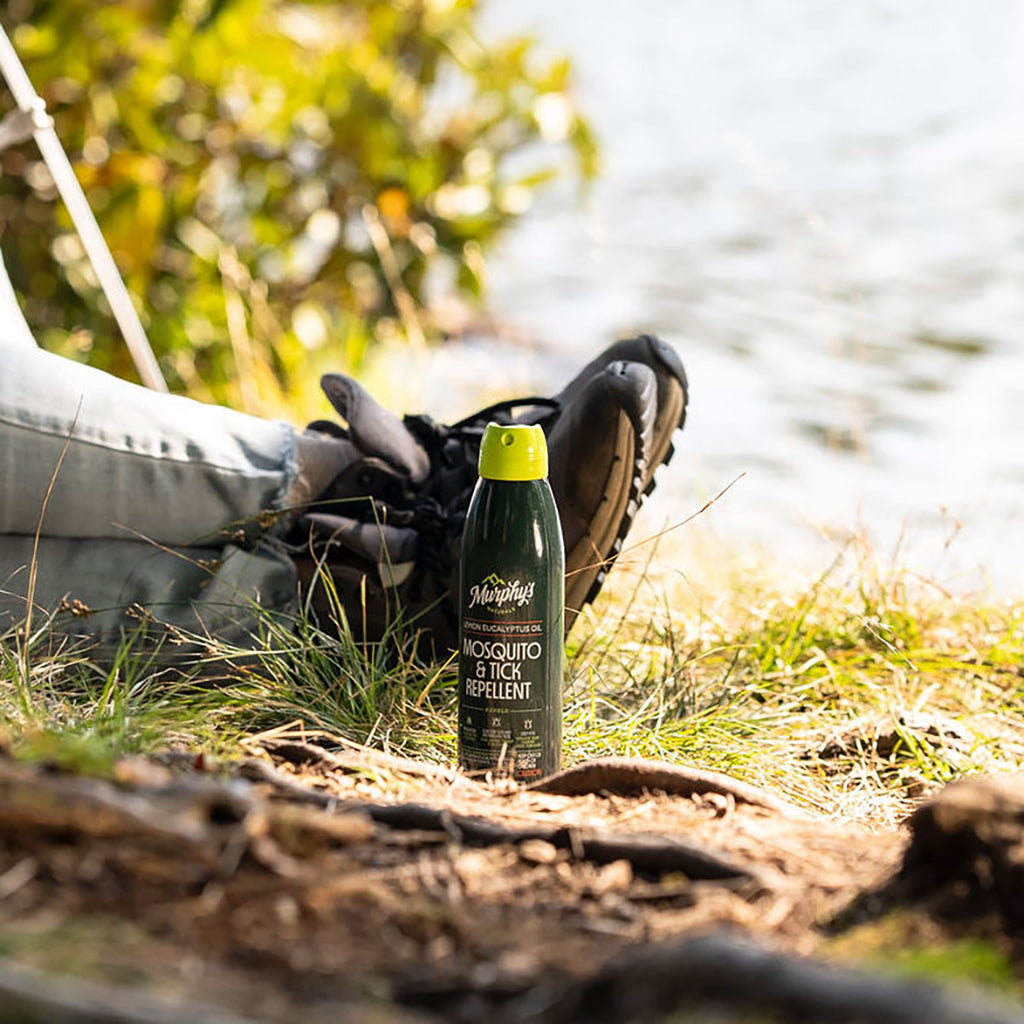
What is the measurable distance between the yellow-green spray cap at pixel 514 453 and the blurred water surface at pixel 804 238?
304 cm

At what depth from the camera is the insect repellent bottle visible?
168cm

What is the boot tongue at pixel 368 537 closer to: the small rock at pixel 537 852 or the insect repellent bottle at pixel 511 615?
the insect repellent bottle at pixel 511 615

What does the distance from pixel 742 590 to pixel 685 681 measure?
0.51m

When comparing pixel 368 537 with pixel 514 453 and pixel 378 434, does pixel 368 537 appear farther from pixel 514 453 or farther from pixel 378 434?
pixel 514 453

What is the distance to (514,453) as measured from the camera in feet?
5.57

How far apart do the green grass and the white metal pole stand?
3.02ft

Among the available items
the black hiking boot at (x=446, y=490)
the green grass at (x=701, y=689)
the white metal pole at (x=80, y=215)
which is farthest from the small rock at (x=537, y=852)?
the white metal pole at (x=80, y=215)

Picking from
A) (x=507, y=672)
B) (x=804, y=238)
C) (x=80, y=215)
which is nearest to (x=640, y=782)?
(x=507, y=672)

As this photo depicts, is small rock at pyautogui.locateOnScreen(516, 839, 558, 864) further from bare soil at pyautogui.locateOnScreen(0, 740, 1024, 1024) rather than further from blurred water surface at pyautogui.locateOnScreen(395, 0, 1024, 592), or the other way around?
blurred water surface at pyautogui.locateOnScreen(395, 0, 1024, 592)

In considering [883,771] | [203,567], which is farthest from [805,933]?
[203,567]

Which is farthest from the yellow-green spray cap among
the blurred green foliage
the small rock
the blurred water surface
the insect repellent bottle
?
the blurred water surface

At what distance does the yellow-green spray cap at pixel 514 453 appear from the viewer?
1.70 m

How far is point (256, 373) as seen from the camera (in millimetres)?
4215

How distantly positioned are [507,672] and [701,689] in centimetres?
66
